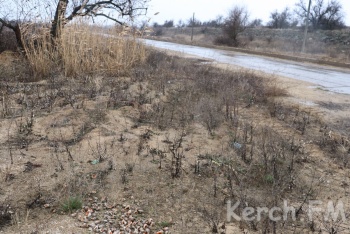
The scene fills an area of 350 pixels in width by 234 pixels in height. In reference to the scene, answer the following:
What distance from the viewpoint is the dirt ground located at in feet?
9.55

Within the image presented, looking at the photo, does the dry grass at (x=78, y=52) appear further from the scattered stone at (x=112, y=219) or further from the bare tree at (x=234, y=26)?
the bare tree at (x=234, y=26)

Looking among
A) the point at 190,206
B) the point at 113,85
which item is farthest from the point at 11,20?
the point at 190,206

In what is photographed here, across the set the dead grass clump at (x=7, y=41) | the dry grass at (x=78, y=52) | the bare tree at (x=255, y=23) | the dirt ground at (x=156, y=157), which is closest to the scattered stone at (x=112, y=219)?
the dirt ground at (x=156, y=157)

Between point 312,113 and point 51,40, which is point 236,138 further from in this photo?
point 51,40

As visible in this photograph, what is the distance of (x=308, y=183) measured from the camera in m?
3.46

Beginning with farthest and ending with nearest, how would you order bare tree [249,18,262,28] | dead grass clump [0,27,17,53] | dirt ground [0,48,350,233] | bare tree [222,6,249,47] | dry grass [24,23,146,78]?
bare tree [249,18,262,28]
bare tree [222,6,249,47]
dead grass clump [0,27,17,53]
dry grass [24,23,146,78]
dirt ground [0,48,350,233]

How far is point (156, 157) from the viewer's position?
12.4 feet

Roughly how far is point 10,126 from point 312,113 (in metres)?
4.80

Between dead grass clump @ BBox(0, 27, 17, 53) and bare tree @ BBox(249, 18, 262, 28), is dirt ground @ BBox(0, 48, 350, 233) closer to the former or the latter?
dead grass clump @ BBox(0, 27, 17, 53)

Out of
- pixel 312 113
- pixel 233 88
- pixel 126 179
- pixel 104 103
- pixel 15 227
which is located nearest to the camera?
pixel 15 227

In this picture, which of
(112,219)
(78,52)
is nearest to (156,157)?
(112,219)

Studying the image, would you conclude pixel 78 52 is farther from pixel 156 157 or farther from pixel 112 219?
pixel 112 219

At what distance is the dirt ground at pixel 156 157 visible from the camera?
2.91m

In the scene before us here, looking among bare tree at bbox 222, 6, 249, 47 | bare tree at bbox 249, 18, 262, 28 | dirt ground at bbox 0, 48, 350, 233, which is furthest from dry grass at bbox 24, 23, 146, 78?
bare tree at bbox 249, 18, 262, 28
